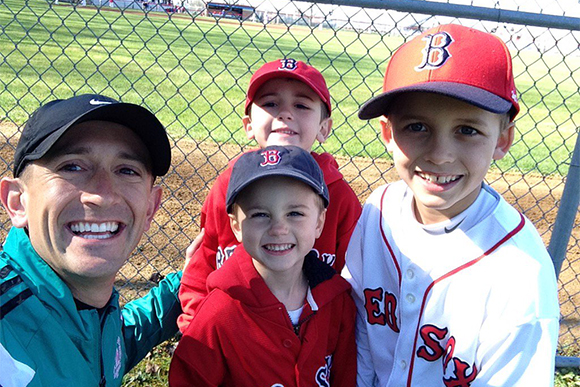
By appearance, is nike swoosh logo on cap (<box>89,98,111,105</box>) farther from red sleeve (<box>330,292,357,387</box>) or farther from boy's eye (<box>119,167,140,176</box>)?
red sleeve (<box>330,292,357,387</box>)

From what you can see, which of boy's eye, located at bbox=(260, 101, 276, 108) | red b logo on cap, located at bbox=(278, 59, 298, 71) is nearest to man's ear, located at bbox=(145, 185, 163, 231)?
boy's eye, located at bbox=(260, 101, 276, 108)

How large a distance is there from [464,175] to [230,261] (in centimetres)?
89

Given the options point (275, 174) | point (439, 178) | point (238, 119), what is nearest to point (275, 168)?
point (275, 174)

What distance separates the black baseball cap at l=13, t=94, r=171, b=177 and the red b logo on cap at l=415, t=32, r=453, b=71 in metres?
0.90

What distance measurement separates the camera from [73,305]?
5.45 feet

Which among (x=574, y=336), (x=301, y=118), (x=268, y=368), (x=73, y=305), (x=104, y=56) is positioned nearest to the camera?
(x=73, y=305)

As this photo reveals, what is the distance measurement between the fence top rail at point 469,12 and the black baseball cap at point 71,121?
148cm

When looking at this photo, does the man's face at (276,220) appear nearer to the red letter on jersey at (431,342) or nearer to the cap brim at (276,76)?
the red letter on jersey at (431,342)

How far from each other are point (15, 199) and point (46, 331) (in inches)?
18.0

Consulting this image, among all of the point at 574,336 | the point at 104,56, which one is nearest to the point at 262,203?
the point at 574,336

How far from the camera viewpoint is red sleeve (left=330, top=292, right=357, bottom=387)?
2.06 metres

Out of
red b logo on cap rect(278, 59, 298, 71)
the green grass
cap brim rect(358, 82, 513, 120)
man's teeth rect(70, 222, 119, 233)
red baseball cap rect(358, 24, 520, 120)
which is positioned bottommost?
man's teeth rect(70, 222, 119, 233)

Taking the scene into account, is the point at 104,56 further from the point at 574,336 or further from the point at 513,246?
the point at 513,246

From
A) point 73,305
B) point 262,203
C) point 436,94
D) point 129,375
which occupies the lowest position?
point 129,375
